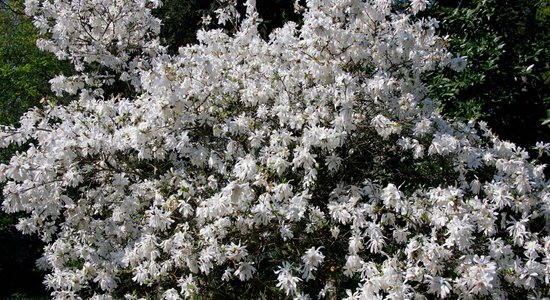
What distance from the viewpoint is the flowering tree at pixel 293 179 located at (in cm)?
297

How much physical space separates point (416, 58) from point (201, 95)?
1.47m

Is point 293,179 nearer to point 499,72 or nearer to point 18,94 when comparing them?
point 499,72

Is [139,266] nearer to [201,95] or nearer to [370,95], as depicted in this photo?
[201,95]

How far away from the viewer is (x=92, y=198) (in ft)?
13.0

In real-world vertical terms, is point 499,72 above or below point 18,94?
below

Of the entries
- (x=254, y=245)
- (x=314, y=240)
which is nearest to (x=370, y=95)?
(x=314, y=240)

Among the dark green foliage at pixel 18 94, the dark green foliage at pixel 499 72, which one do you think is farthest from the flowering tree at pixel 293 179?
the dark green foliage at pixel 18 94

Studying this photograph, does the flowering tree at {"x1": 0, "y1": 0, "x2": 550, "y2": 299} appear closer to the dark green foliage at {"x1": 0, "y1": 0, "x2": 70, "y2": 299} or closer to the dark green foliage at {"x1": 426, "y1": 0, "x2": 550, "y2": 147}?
the dark green foliage at {"x1": 426, "y1": 0, "x2": 550, "y2": 147}

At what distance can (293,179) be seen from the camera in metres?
3.37

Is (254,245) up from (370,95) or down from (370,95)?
down

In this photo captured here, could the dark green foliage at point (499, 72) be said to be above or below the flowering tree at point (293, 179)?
above

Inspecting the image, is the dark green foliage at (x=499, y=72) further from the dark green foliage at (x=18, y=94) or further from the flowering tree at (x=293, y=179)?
the dark green foliage at (x=18, y=94)

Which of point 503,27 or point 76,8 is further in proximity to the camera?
point 503,27

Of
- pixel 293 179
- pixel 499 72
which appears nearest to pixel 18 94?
pixel 293 179
